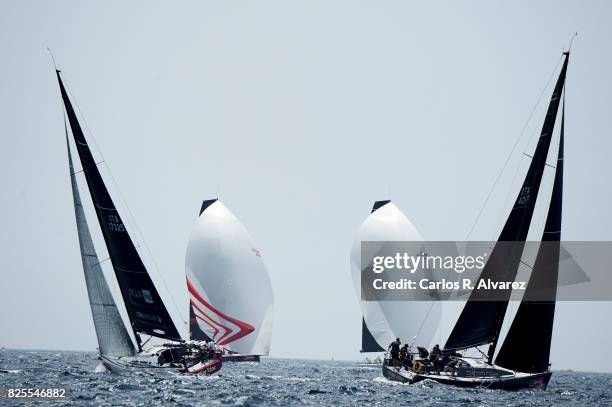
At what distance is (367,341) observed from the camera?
5466 centimetres

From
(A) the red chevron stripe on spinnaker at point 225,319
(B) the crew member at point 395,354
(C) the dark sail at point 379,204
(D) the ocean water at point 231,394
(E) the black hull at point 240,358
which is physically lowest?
(D) the ocean water at point 231,394

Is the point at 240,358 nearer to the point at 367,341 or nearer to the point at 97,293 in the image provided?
the point at 367,341

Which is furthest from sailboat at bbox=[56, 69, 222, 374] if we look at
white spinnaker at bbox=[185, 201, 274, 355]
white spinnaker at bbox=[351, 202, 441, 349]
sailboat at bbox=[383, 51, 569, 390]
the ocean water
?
white spinnaker at bbox=[351, 202, 441, 349]

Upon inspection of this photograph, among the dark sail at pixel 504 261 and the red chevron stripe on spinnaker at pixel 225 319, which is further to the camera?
the red chevron stripe on spinnaker at pixel 225 319

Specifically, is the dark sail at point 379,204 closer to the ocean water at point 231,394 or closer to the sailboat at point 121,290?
the ocean water at point 231,394

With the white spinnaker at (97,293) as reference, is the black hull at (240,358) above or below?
below

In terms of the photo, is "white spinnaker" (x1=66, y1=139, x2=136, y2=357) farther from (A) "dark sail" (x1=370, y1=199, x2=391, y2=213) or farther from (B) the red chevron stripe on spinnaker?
(A) "dark sail" (x1=370, y1=199, x2=391, y2=213)

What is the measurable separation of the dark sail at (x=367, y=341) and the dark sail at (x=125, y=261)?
67.4 ft

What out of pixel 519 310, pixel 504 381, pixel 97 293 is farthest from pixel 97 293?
pixel 519 310

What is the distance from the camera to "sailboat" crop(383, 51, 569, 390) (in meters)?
32.8

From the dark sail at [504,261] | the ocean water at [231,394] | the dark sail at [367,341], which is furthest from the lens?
the dark sail at [367,341]

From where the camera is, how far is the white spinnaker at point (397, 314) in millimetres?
51000

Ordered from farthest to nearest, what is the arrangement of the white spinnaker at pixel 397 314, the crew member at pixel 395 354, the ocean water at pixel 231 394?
the white spinnaker at pixel 397 314 < the crew member at pixel 395 354 < the ocean water at pixel 231 394

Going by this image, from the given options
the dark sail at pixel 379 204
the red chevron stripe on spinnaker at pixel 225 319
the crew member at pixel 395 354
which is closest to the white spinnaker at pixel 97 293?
the crew member at pixel 395 354
